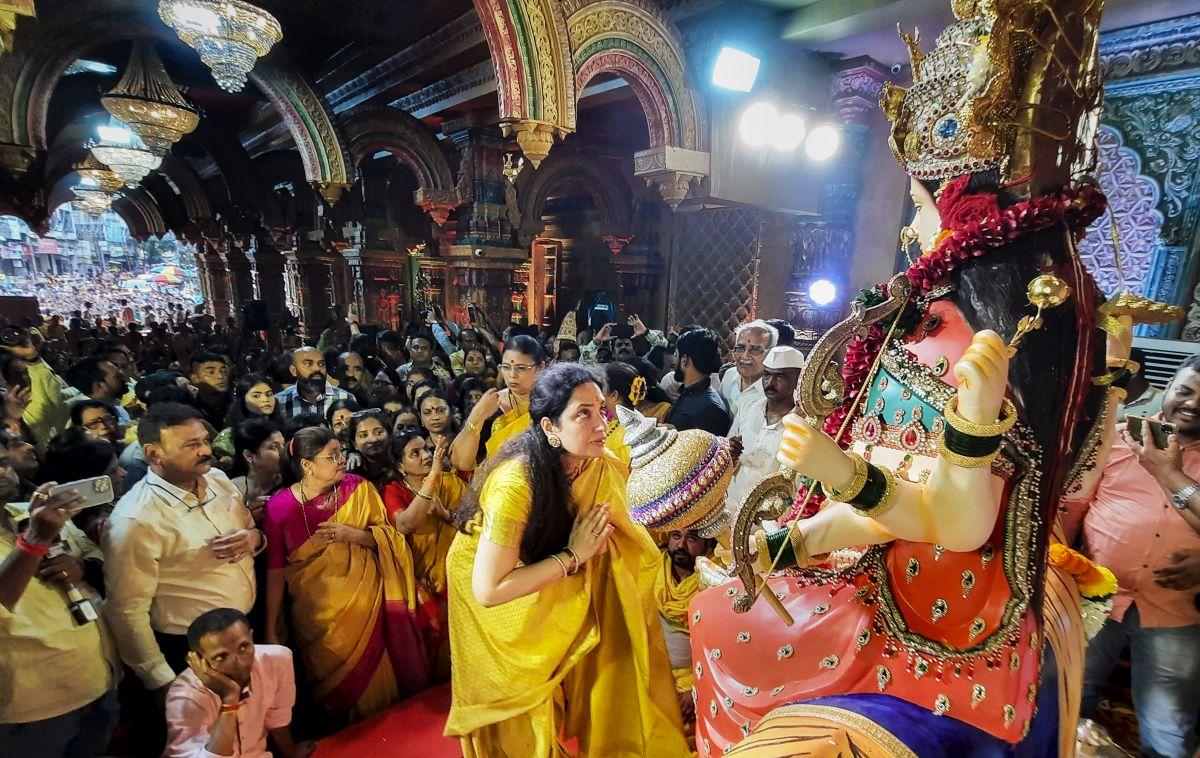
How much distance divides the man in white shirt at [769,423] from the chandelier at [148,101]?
7.70 metres

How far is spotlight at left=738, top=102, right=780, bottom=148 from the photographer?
578 cm

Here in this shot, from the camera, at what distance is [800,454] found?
100 cm

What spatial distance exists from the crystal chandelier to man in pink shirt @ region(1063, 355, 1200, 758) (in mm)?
11725

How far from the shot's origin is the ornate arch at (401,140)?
8.64 metres

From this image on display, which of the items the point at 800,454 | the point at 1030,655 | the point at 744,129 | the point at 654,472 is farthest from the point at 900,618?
the point at 744,129

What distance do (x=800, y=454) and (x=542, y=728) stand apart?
1.66 metres

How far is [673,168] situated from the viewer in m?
5.86

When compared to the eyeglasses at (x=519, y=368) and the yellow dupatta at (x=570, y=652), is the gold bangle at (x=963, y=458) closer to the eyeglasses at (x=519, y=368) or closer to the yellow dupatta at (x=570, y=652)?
the yellow dupatta at (x=570, y=652)

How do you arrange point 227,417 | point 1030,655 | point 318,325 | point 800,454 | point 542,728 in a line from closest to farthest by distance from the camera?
1. point 800,454
2. point 1030,655
3. point 542,728
4. point 227,417
5. point 318,325

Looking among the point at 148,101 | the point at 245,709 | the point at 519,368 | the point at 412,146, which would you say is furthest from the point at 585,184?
the point at 245,709

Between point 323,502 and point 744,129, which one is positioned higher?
point 744,129

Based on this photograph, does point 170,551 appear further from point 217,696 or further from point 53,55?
point 53,55

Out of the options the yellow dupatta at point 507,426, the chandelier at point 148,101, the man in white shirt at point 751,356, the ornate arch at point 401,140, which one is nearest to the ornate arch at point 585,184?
the ornate arch at point 401,140

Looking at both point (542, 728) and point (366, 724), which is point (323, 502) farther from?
point (542, 728)
